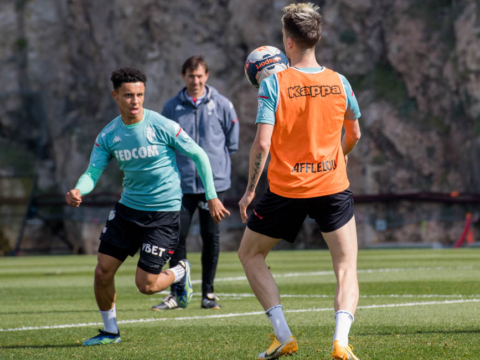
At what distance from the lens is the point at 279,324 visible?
441 centimetres

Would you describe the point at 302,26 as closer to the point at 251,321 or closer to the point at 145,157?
the point at 145,157

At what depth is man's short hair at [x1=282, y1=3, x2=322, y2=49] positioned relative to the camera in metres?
4.43

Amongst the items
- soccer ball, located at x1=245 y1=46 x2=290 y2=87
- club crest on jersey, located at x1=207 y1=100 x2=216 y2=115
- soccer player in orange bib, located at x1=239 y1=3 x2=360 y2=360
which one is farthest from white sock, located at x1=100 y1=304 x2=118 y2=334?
club crest on jersey, located at x1=207 y1=100 x2=216 y2=115

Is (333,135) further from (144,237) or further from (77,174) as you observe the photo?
(77,174)

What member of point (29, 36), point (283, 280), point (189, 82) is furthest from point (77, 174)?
point (189, 82)

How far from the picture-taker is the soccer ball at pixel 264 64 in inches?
202

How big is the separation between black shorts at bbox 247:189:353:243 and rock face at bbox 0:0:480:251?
25.0 meters

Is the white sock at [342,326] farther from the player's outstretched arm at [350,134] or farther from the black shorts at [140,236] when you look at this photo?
the black shorts at [140,236]

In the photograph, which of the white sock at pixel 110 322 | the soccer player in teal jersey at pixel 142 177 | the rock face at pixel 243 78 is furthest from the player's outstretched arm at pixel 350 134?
the rock face at pixel 243 78

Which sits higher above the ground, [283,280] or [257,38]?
[257,38]

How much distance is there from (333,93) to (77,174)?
106 feet

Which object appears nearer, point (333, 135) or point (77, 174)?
point (333, 135)

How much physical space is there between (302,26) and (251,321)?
2.89 metres

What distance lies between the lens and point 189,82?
813cm
